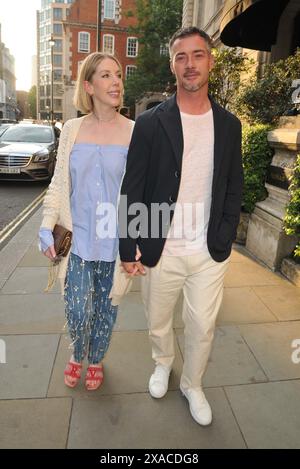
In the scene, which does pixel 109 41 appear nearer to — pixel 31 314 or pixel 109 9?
pixel 109 9

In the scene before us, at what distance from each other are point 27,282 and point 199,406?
2783 mm

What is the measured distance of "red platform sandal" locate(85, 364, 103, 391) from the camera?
2.71 meters

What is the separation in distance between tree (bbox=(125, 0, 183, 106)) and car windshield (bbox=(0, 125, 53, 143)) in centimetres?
2242

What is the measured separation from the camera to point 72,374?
2.74 m

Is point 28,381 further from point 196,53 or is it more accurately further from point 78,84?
point 196,53

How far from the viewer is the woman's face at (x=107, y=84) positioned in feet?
7.47

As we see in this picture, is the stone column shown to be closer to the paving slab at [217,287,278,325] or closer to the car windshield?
the paving slab at [217,287,278,325]

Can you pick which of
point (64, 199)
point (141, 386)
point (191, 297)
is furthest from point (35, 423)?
point (64, 199)

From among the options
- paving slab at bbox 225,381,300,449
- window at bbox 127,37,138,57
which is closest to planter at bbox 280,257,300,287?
paving slab at bbox 225,381,300,449

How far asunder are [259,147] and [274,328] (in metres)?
2.92

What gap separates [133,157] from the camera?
2.14 meters

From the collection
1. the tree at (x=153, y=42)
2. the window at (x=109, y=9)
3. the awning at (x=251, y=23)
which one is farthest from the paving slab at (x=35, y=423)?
the window at (x=109, y=9)

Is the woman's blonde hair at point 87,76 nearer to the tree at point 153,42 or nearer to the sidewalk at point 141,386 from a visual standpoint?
the sidewalk at point 141,386
